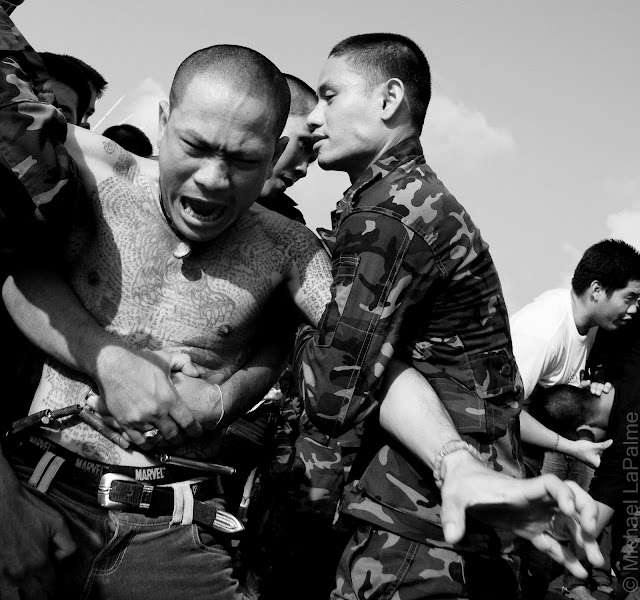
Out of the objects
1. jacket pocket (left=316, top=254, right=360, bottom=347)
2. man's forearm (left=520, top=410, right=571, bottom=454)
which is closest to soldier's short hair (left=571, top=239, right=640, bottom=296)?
man's forearm (left=520, top=410, right=571, bottom=454)

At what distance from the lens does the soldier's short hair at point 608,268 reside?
5.87 metres

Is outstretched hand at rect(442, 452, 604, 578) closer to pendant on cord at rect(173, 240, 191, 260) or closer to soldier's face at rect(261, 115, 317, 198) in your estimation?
pendant on cord at rect(173, 240, 191, 260)

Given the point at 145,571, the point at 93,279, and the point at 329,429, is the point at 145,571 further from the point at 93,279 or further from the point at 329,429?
the point at 93,279

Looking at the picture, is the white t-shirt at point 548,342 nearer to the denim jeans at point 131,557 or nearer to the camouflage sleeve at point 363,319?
the camouflage sleeve at point 363,319

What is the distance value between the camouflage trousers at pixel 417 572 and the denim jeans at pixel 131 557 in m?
0.44

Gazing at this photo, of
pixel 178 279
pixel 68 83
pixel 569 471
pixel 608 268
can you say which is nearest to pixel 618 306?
pixel 608 268

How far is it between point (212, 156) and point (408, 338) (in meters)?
0.84

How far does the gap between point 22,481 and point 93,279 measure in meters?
0.66

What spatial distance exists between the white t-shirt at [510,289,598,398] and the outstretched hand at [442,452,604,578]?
3.32 m

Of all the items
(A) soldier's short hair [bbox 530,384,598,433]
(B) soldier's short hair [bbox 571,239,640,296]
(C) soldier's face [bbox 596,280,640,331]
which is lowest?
(A) soldier's short hair [bbox 530,384,598,433]

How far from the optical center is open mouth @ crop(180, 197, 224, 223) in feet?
8.70

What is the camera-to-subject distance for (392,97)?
3.11 metres

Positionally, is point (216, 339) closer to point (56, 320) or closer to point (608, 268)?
point (56, 320)

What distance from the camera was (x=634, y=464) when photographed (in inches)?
224
